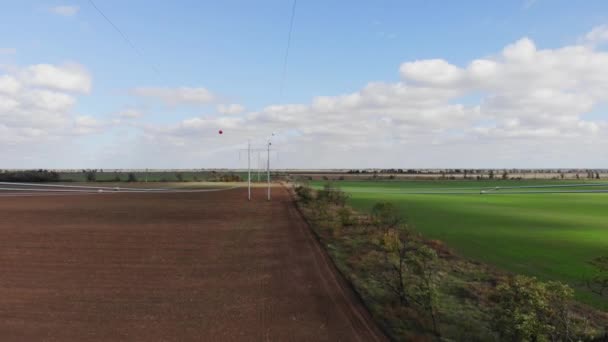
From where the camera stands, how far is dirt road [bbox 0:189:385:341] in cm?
892

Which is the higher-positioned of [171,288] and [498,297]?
[498,297]

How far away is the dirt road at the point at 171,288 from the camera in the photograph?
892cm

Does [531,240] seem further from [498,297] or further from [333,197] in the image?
[333,197]

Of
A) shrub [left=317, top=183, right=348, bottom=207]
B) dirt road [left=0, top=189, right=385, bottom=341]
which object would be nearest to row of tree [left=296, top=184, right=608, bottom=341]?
dirt road [left=0, top=189, right=385, bottom=341]

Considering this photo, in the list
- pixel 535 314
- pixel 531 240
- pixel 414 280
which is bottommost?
pixel 531 240

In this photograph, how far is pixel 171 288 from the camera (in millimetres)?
12078

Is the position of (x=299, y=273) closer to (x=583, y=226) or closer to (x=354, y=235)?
(x=354, y=235)

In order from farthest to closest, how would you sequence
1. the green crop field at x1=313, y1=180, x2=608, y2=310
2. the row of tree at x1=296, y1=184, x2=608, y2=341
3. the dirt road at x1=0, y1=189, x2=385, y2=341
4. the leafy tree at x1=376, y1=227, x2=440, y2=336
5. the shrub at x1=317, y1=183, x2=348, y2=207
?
the shrub at x1=317, y1=183, x2=348, y2=207 < the green crop field at x1=313, y1=180, x2=608, y2=310 < the leafy tree at x1=376, y1=227, x2=440, y2=336 < the dirt road at x1=0, y1=189, x2=385, y2=341 < the row of tree at x1=296, y1=184, x2=608, y2=341

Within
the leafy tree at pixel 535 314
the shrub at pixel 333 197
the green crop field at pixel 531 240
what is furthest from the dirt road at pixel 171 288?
the shrub at pixel 333 197

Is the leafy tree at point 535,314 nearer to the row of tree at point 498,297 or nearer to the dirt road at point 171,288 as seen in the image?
the row of tree at point 498,297

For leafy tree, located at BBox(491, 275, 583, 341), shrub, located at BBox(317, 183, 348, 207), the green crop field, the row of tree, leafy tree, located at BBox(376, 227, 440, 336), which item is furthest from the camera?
shrub, located at BBox(317, 183, 348, 207)

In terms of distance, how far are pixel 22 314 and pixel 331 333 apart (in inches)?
364

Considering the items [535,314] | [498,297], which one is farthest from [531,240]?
[535,314]

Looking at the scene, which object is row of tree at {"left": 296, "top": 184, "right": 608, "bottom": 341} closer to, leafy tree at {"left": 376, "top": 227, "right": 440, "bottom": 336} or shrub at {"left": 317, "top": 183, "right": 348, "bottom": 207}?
leafy tree at {"left": 376, "top": 227, "right": 440, "bottom": 336}
